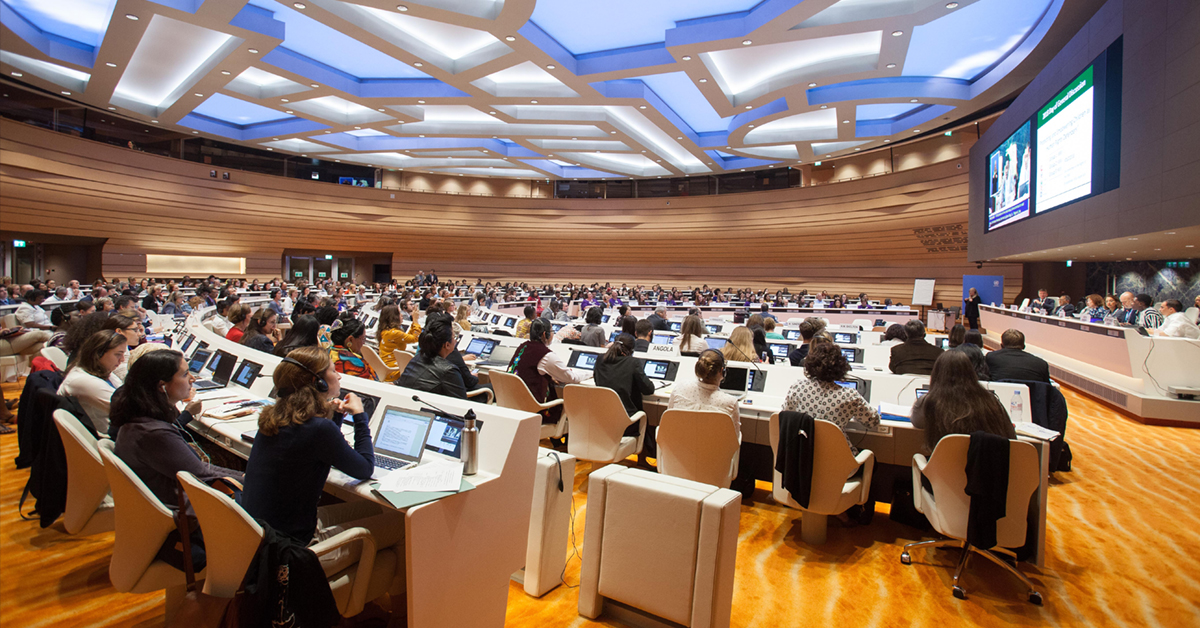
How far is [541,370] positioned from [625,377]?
0.79m

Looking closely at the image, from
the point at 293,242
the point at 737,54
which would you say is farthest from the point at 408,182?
the point at 737,54

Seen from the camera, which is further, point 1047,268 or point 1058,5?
point 1047,268

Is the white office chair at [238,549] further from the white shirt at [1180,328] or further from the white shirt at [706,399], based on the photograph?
the white shirt at [1180,328]

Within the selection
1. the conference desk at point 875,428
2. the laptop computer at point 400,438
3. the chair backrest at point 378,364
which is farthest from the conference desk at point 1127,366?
the chair backrest at point 378,364

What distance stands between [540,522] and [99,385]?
8.72 feet

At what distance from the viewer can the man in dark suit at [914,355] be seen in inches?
181

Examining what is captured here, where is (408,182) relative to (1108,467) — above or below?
above

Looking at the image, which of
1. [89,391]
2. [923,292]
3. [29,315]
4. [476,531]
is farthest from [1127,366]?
[29,315]

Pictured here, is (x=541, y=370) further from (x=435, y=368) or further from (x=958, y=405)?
(x=958, y=405)

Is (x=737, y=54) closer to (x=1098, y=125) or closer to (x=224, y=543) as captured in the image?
(x=1098, y=125)

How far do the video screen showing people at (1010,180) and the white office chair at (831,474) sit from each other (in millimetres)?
8714

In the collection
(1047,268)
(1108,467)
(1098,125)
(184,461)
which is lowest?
(1108,467)

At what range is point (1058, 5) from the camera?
797 centimetres

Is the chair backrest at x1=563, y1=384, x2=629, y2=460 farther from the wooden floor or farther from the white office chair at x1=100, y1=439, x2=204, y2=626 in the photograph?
the white office chair at x1=100, y1=439, x2=204, y2=626
